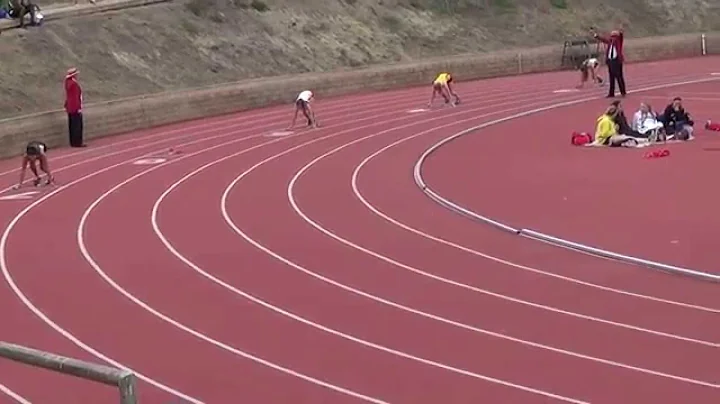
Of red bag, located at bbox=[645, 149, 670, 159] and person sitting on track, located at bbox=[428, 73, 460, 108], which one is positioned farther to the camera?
person sitting on track, located at bbox=[428, 73, 460, 108]

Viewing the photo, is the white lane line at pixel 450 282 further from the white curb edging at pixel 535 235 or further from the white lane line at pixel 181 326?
the white lane line at pixel 181 326

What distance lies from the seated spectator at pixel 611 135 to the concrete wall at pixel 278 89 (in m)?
9.05

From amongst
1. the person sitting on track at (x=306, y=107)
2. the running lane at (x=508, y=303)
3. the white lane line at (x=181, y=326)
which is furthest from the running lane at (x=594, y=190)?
the white lane line at (x=181, y=326)

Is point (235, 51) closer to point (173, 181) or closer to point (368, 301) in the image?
point (173, 181)

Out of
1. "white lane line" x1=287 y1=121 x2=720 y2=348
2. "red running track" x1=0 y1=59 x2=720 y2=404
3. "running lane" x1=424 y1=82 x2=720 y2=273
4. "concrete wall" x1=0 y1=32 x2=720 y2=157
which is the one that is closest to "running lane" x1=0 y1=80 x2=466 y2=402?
"red running track" x1=0 y1=59 x2=720 y2=404

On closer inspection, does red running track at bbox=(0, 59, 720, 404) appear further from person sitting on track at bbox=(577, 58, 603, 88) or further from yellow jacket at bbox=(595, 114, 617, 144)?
person sitting on track at bbox=(577, 58, 603, 88)

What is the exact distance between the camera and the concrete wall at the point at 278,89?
2175 cm

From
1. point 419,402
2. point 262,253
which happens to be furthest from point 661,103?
point 419,402

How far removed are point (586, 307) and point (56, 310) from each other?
4200 millimetres

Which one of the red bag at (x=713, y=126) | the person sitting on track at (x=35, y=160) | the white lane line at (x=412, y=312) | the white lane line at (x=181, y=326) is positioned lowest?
the red bag at (x=713, y=126)

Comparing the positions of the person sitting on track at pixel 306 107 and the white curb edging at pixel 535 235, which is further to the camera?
the person sitting on track at pixel 306 107

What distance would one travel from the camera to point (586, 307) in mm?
9453

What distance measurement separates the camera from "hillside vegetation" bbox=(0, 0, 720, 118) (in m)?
26.5

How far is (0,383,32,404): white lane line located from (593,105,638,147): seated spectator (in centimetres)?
1240
